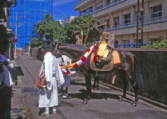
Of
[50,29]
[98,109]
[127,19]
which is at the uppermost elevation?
[127,19]

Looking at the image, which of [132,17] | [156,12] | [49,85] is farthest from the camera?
[132,17]

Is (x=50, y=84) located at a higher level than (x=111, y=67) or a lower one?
lower

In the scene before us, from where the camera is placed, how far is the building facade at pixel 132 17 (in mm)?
33756

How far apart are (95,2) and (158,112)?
1886 inches

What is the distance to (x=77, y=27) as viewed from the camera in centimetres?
3691

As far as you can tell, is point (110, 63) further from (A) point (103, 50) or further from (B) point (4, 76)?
(B) point (4, 76)

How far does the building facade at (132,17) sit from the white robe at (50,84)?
2319 cm

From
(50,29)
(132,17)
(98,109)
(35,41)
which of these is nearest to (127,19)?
(132,17)

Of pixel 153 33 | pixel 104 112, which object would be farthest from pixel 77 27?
pixel 104 112

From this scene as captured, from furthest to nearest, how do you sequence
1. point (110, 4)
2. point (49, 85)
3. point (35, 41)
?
point (35, 41), point (110, 4), point (49, 85)

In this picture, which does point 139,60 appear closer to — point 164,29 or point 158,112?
point 158,112

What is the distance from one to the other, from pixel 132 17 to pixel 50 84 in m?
34.5

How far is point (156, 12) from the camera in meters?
35.9

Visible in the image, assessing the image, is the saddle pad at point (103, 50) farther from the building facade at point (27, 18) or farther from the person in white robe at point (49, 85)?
the building facade at point (27, 18)
